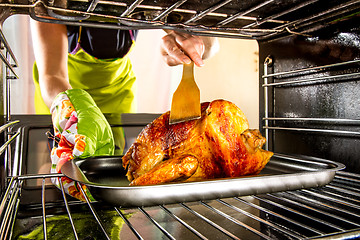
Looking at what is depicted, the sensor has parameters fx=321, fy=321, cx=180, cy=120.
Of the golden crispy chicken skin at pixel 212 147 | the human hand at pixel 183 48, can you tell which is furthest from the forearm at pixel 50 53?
the golden crispy chicken skin at pixel 212 147

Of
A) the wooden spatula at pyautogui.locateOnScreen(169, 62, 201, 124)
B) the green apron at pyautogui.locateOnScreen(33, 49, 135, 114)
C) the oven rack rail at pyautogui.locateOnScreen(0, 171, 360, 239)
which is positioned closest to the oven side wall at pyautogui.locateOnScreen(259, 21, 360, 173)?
the oven rack rail at pyautogui.locateOnScreen(0, 171, 360, 239)

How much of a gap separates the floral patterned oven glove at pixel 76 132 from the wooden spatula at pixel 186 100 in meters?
0.31

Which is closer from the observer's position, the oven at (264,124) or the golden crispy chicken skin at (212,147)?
the oven at (264,124)

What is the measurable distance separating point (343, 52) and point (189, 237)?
60 cm

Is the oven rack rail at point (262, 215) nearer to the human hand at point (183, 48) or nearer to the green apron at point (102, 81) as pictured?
the human hand at point (183, 48)

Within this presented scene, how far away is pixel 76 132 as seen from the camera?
100cm

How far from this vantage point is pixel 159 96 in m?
3.47

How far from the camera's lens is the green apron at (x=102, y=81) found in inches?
81.3

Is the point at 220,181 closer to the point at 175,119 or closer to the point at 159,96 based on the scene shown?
the point at 175,119

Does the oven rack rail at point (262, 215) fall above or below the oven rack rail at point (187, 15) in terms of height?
below

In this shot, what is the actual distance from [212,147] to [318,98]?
36 cm

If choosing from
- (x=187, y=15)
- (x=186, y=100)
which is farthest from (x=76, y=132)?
(x=187, y=15)

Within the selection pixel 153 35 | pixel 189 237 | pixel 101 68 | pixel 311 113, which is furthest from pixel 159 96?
→ pixel 189 237

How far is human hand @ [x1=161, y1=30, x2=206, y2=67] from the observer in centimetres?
84
